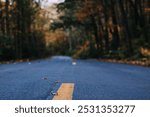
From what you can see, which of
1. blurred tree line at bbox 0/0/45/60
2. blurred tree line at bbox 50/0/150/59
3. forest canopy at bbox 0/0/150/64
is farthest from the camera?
blurred tree line at bbox 0/0/45/60

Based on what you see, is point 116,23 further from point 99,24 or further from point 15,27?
point 15,27

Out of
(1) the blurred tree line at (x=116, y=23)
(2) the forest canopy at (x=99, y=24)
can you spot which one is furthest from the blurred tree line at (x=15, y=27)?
(1) the blurred tree line at (x=116, y=23)

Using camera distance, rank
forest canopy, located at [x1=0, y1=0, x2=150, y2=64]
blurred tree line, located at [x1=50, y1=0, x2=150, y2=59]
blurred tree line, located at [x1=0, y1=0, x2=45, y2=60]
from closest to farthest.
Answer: blurred tree line, located at [x1=50, y1=0, x2=150, y2=59]
forest canopy, located at [x1=0, y1=0, x2=150, y2=64]
blurred tree line, located at [x1=0, y1=0, x2=45, y2=60]

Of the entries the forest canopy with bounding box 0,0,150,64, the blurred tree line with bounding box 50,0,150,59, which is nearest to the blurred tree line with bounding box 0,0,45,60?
the forest canopy with bounding box 0,0,150,64

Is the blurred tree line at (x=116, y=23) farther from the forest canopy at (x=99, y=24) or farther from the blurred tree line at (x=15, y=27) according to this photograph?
the blurred tree line at (x=15, y=27)

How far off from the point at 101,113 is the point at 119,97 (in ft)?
4.72

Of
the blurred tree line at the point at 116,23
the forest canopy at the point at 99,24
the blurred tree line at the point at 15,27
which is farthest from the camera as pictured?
the blurred tree line at the point at 15,27

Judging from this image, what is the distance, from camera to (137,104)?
5.02m

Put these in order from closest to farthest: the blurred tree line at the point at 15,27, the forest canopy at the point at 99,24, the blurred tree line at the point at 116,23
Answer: the blurred tree line at the point at 116,23 < the forest canopy at the point at 99,24 < the blurred tree line at the point at 15,27

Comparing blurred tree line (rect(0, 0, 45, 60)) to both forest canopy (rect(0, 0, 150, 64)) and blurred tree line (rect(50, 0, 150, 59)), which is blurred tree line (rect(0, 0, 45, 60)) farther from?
blurred tree line (rect(50, 0, 150, 59))

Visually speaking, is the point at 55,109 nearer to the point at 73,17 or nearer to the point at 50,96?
the point at 50,96

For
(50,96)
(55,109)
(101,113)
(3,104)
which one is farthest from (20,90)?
(101,113)

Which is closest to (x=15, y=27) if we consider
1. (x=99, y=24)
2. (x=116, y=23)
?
(x=99, y=24)

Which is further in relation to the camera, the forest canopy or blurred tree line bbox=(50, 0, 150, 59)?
the forest canopy
